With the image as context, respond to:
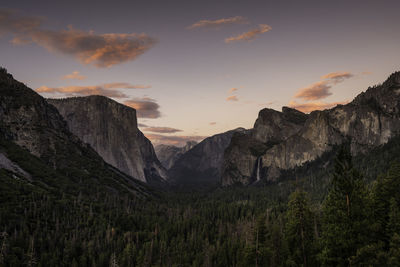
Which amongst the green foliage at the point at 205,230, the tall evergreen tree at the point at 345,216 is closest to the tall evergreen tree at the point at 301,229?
the green foliage at the point at 205,230

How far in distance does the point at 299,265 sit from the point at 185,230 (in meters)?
114

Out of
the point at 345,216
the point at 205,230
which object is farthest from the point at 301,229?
the point at 205,230

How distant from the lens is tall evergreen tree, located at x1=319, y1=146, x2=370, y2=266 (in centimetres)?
3031

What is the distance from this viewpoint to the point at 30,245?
104m

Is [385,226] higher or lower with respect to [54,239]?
higher

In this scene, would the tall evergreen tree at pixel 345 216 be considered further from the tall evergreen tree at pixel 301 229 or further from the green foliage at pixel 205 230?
the tall evergreen tree at pixel 301 229

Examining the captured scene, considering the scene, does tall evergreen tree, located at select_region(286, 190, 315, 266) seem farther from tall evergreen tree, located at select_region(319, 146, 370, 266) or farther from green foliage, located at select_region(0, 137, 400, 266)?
tall evergreen tree, located at select_region(319, 146, 370, 266)

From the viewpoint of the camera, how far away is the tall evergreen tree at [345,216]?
30.3 m

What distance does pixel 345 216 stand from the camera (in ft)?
100.0

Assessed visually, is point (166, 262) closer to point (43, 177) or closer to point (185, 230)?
point (185, 230)

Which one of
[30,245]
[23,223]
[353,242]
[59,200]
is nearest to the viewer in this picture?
[353,242]

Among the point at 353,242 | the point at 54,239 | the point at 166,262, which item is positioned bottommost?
the point at 166,262

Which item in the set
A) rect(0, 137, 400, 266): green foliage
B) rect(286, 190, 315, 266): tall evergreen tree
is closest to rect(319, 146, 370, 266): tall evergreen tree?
rect(0, 137, 400, 266): green foliage

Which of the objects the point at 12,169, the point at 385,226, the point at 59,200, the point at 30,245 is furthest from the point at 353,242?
the point at 12,169
